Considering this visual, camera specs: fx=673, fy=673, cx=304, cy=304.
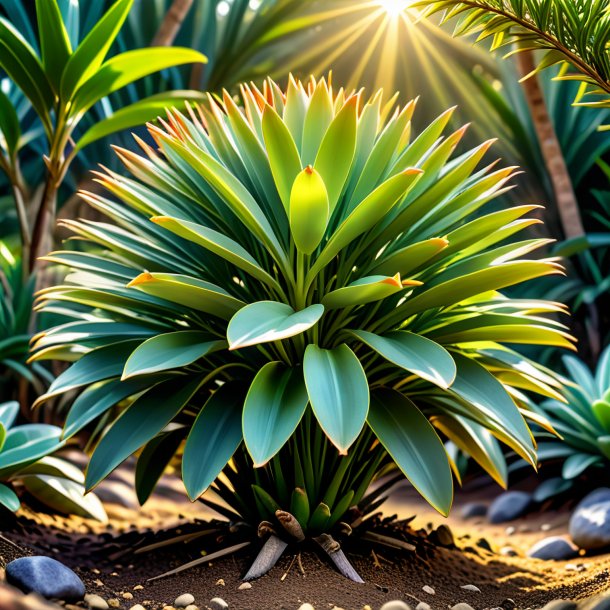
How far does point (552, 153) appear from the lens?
373 centimetres

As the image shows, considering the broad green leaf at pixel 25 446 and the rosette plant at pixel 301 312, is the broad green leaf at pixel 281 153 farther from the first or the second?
the broad green leaf at pixel 25 446

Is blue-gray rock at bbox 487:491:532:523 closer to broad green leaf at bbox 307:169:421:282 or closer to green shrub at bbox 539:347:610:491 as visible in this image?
green shrub at bbox 539:347:610:491

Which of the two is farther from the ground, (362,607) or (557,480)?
(362,607)

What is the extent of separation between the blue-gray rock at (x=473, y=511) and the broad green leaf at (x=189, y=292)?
205cm

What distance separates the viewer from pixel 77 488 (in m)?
2.23

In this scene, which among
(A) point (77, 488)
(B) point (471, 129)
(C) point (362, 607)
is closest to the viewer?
(C) point (362, 607)

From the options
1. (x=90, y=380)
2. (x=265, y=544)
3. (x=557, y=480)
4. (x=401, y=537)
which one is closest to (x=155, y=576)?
(x=265, y=544)

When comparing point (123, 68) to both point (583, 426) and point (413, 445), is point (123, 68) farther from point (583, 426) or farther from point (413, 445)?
point (583, 426)

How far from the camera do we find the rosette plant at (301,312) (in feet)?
5.11

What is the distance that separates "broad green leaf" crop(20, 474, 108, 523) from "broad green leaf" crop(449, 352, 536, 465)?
51.3 inches

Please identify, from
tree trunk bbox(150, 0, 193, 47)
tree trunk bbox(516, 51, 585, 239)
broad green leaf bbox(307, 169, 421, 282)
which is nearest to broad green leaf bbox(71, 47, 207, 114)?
tree trunk bbox(150, 0, 193, 47)

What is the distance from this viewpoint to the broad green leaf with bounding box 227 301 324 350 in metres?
1.39

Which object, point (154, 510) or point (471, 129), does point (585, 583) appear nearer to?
point (154, 510)

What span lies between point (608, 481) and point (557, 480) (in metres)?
0.23
